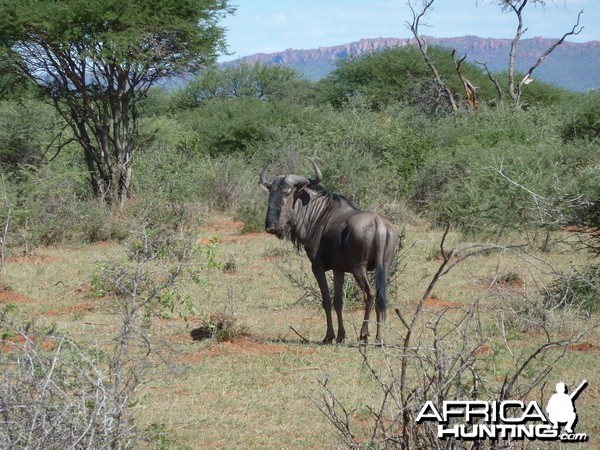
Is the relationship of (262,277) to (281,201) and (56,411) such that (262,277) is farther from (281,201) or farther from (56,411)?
(56,411)

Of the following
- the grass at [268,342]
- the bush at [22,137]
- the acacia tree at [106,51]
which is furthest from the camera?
the bush at [22,137]

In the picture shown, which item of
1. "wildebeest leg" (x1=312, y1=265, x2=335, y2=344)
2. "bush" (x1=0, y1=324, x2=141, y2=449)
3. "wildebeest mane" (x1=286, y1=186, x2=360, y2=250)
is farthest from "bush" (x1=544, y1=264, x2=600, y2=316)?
"bush" (x1=0, y1=324, x2=141, y2=449)

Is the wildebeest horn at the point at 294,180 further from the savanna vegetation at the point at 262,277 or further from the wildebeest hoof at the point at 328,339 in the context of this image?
the wildebeest hoof at the point at 328,339

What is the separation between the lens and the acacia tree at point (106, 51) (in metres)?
17.7

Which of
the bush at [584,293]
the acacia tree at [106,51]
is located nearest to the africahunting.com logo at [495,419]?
the bush at [584,293]

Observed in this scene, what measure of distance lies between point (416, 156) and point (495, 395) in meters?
16.4

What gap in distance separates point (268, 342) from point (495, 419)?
4.66m

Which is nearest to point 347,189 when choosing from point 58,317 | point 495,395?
point 58,317

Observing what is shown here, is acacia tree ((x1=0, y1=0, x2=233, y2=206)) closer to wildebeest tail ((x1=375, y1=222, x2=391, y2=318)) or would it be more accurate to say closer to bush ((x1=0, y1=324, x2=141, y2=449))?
wildebeest tail ((x1=375, y1=222, x2=391, y2=318))

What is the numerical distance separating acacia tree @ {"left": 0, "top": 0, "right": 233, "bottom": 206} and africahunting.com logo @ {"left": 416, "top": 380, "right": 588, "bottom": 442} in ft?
44.7

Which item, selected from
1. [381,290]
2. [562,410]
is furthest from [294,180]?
[562,410]

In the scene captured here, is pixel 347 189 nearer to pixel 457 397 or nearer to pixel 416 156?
pixel 416 156

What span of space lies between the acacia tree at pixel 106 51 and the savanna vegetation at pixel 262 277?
4.9 inches

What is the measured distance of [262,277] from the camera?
44.3 feet
